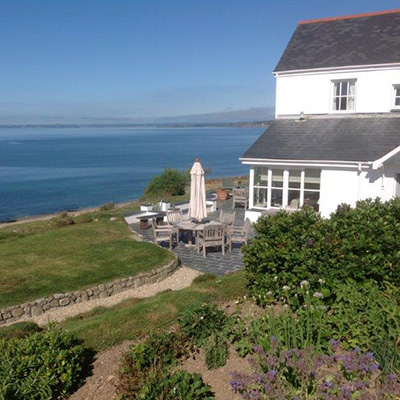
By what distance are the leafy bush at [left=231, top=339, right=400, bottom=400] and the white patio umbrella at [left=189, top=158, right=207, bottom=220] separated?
11.3m

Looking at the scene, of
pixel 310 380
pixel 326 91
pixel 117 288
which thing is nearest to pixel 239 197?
pixel 326 91

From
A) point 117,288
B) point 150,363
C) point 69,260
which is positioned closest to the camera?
point 150,363

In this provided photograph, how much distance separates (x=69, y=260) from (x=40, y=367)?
32.1 feet

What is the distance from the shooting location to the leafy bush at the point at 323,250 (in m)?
6.65

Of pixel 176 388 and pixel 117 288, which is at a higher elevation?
pixel 176 388

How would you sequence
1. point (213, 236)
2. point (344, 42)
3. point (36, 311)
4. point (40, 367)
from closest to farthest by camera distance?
point (40, 367) < point (36, 311) < point (213, 236) < point (344, 42)

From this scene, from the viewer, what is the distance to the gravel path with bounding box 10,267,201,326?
37.7 feet

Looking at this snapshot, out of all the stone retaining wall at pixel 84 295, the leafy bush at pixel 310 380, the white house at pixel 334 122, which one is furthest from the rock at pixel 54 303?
the white house at pixel 334 122

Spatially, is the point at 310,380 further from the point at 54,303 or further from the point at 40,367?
the point at 54,303

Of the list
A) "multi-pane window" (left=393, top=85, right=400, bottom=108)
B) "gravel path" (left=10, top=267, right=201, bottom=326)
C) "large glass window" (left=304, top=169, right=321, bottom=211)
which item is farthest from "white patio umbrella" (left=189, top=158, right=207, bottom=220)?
"multi-pane window" (left=393, top=85, right=400, bottom=108)

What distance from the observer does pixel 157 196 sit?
117 ft

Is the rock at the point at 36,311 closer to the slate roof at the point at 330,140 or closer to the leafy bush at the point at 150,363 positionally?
the leafy bush at the point at 150,363

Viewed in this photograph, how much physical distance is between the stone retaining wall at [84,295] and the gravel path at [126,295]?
0.44 ft

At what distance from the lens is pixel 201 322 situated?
6.54 metres
